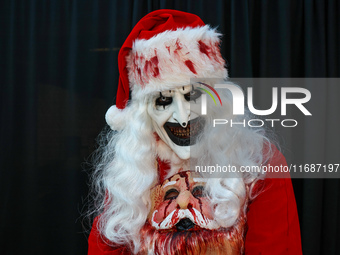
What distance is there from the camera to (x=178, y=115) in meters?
1.23

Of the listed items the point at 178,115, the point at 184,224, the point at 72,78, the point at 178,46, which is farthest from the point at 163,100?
the point at 72,78

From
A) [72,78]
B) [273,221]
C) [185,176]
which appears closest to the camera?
[273,221]

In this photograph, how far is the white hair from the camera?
122 cm

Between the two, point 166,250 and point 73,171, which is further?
point 73,171

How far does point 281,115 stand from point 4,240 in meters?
1.70

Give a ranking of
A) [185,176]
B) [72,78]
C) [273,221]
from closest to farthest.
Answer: [273,221]
[185,176]
[72,78]

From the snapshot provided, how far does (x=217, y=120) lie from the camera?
131 centimetres

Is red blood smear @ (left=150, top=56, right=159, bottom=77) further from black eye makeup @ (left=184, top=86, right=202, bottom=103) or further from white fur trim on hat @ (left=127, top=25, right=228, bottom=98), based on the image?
black eye makeup @ (left=184, top=86, right=202, bottom=103)

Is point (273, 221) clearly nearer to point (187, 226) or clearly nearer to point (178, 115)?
point (187, 226)

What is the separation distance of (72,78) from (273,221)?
133 centimetres

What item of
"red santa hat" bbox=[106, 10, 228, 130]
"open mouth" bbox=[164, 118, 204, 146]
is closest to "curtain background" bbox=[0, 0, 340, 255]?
"red santa hat" bbox=[106, 10, 228, 130]

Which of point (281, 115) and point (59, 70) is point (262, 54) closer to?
point (281, 115)

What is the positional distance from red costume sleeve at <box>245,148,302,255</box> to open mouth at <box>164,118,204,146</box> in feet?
0.97

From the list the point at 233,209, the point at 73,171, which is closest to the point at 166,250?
the point at 233,209
